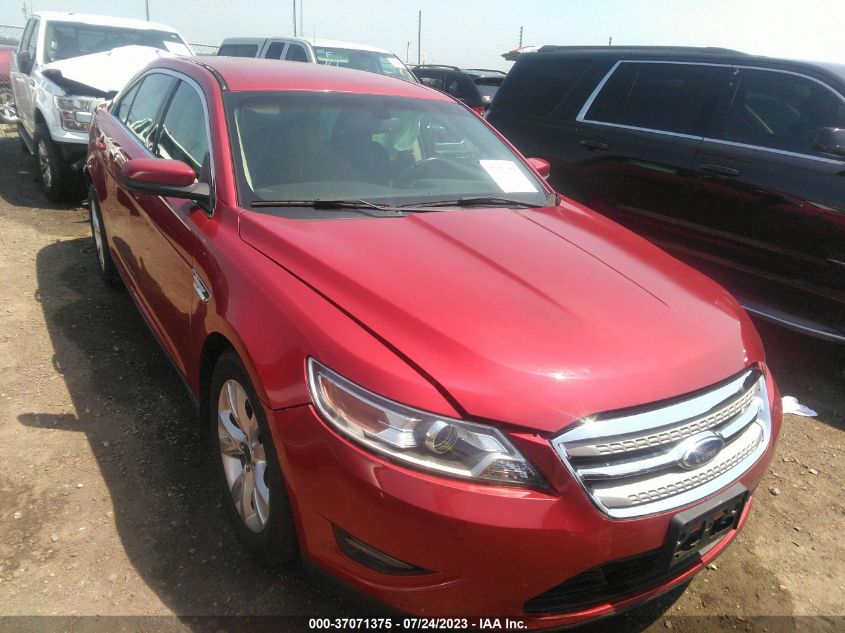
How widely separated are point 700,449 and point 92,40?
8.30 metres

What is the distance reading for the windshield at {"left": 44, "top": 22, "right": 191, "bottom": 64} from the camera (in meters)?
7.36

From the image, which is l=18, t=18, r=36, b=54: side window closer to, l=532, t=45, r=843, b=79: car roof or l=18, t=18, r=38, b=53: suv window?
l=18, t=18, r=38, b=53: suv window

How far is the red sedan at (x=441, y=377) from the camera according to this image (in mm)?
1608

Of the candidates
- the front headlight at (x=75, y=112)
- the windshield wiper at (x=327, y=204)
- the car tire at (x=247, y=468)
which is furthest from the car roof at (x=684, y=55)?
the front headlight at (x=75, y=112)

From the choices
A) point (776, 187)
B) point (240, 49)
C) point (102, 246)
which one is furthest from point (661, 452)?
point (240, 49)

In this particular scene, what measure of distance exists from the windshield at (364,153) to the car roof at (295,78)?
64 millimetres

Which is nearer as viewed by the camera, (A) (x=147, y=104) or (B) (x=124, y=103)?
(A) (x=147, y=104)

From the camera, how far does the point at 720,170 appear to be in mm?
4113

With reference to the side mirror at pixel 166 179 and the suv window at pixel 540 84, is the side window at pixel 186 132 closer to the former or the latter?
the side mirror at pixel 166 179

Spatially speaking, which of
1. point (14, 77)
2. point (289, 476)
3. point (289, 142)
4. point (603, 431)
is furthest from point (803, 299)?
point (14, 77)

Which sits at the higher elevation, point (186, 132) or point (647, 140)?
point (186, 132)

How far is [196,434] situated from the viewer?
299cm

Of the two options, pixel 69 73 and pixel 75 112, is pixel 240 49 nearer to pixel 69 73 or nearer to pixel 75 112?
pixel 69 73

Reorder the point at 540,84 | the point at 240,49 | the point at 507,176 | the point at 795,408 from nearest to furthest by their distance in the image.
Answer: the point at 507,176 < the point at 795,408 < the point at 540,84 < the point at 240,49
